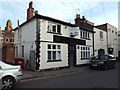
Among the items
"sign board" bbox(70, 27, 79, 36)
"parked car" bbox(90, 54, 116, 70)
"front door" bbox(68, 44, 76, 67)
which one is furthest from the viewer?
"front door" bbox(68, 44, 76, 67)

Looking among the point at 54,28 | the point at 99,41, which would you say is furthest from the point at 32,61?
the point at 99,41

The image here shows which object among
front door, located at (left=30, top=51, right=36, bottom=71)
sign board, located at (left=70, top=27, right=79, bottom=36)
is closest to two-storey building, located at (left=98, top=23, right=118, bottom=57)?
sign board, located at (left=70, top=27, right=79, bottom=36)

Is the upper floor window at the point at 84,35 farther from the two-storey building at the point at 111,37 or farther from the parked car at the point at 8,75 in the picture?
the parked car at the point at 8,75

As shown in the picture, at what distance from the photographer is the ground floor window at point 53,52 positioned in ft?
35.8

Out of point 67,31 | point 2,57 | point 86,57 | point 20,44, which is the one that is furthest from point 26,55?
point 86,57

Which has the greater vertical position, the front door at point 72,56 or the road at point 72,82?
the front door at point 72,56

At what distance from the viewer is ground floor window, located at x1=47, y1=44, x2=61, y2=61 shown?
1090 cm

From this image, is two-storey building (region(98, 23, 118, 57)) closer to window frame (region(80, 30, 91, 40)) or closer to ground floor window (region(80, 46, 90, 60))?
window frame (region(80, 30, 91, 40))

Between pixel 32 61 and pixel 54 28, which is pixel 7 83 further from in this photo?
pixel 54 28

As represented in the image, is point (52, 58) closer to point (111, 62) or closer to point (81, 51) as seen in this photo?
Answer: point (81, 51)

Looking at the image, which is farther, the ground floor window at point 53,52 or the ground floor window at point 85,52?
the ground floor window at point 85,52

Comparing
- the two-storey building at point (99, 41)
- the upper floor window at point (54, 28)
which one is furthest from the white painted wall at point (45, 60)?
the two-storey building at point (99, 41)

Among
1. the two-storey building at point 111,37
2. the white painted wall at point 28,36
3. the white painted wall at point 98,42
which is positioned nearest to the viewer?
the white painted wall at point 28,36

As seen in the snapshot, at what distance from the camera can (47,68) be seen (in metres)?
10.4
